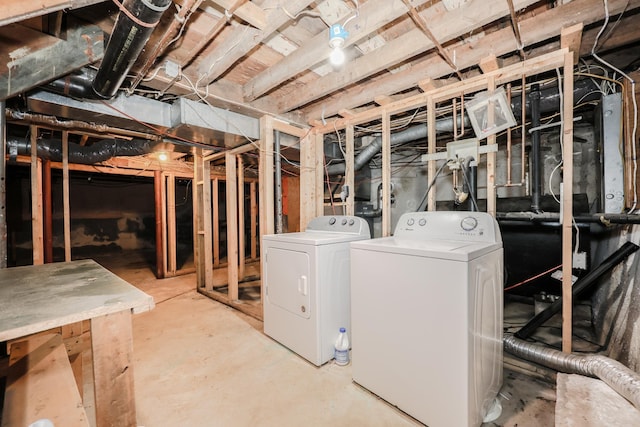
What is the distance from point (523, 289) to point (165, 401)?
346 centimetres

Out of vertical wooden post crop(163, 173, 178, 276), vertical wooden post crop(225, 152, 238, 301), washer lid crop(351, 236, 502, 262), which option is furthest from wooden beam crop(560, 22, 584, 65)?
vertical wooden post crop(163, 173, 178, 276)

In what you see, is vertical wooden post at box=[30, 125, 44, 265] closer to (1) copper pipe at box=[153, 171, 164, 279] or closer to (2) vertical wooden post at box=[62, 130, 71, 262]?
(2) vertical wooden post at box=[62, 130, 71, 262]

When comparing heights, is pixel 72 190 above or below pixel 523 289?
above

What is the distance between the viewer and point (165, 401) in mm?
1655

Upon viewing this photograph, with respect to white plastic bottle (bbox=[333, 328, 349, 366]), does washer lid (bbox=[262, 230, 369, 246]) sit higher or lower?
higher

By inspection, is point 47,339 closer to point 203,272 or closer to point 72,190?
point 203,272

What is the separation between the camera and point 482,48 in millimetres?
1817

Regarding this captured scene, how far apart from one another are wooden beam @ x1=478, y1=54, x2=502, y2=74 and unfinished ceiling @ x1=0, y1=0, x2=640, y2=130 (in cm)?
3

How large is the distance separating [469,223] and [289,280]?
1384mm

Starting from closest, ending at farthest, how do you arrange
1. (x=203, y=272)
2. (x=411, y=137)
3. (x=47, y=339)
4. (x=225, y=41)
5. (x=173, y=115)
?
(x=47, y=339) < (x=225, y=41) < (x=173, y=115) < (x=411, y=137) < (x=203, y=272)

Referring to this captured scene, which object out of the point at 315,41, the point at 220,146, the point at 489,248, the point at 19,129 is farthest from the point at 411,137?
the point at 19,129

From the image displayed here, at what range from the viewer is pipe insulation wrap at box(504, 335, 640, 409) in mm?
1175

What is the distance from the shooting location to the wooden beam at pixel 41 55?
1.43 meters

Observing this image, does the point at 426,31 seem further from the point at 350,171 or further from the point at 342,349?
the point at 342,349
